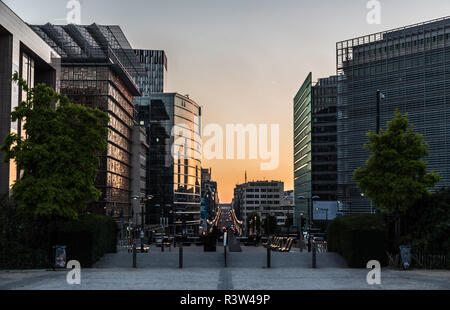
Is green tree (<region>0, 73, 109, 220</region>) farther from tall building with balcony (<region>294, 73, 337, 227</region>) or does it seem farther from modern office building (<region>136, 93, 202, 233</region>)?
modern office building (<region>136, 93, 202, 233</region>)

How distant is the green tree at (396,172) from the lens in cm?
2519

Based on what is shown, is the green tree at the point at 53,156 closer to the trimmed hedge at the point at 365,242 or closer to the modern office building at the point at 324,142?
the trimmed hedge at the point at 365,242

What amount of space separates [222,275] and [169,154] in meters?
147

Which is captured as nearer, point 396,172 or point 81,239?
point 81,239

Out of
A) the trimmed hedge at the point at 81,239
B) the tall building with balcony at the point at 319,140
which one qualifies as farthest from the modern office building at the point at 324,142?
the trimmed hedge at the point at 81,239

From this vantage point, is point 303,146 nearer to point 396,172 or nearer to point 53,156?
point 396,172

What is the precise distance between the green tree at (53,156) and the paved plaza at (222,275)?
344 centimetres

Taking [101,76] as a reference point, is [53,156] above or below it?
below

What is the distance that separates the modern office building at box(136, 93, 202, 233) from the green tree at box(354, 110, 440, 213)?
130 meters

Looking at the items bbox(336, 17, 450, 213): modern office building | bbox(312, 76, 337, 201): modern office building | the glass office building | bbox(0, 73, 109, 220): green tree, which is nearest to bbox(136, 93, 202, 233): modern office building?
the glass office building

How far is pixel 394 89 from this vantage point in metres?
91.8

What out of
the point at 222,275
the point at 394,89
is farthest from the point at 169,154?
the point at 222,275

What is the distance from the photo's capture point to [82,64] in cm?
9812
